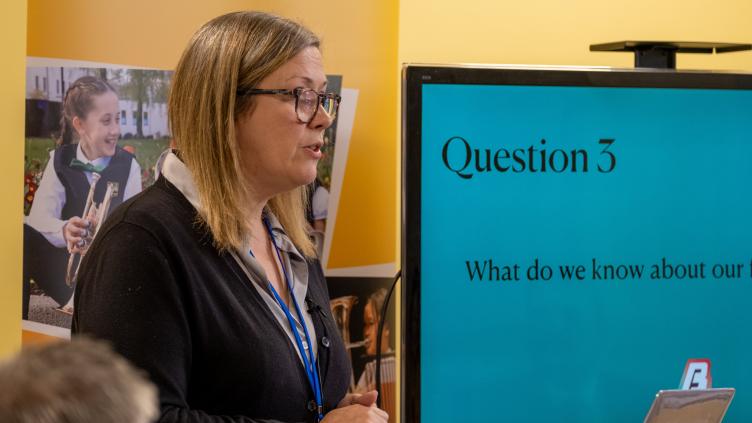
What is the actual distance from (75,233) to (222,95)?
1.03 metres

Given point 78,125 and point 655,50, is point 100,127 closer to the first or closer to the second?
point 78,125

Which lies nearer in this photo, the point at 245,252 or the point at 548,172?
the point at 245,252

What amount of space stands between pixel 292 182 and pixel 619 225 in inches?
43.2

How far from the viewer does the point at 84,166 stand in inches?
102

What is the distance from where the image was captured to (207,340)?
62.1 inches

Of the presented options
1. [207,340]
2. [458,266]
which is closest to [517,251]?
[458,266]

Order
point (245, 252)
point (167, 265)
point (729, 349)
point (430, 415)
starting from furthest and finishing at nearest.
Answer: point (729, 349) → point (430, 415) → point (245, 252) → point (167, 265)

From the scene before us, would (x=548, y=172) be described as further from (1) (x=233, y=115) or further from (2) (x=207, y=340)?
(2) (x=207, y=340)

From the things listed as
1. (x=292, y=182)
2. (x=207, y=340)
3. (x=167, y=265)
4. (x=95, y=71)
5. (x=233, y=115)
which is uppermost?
(x=95, y=71)

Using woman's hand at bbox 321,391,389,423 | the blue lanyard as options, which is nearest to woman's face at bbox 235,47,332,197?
the blue lanyard

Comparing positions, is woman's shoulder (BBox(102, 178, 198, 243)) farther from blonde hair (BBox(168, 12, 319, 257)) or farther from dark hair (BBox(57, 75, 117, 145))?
dark hair (BBox(57, 75, 117, 145))

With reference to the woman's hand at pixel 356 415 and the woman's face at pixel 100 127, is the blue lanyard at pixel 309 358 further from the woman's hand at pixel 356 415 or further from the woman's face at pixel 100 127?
the woman's face at pixel 100 127

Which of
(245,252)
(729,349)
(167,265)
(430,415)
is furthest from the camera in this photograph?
(729,349)

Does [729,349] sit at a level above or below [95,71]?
below
